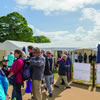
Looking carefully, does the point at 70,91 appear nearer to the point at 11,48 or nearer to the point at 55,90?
the point at 55,90

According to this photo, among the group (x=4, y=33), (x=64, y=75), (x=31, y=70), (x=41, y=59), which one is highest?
(x=4, y=33)

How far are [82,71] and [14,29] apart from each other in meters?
24.4

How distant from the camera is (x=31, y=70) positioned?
353 centimetres

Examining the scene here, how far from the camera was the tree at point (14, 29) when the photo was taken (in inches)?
1094

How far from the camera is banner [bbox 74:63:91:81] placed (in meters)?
6.35

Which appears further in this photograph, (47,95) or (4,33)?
(4,33)

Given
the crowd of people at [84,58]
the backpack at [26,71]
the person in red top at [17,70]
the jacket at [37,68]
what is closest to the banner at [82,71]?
the jacket at [37,68]

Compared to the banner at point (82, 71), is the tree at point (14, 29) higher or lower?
higher

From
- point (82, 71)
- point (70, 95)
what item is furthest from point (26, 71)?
point (82, 71)

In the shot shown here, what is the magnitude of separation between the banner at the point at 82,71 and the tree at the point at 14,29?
2249 centimetres

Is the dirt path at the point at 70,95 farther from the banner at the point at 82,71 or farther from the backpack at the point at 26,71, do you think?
the backpack at the point at 26,71

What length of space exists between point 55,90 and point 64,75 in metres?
0.73

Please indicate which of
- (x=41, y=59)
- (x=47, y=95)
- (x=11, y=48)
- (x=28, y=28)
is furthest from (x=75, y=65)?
(x=28, y=28)

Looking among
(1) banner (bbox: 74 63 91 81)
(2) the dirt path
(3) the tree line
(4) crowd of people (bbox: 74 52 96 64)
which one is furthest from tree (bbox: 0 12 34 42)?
(2) the dirt path
